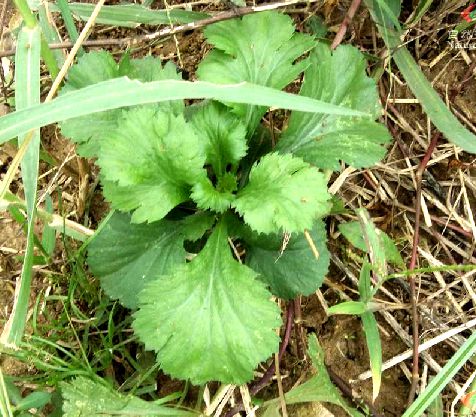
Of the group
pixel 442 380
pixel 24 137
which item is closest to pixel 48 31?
pixel 24 137

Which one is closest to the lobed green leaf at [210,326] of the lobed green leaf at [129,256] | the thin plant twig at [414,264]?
the lobed green leaf at [129,256]

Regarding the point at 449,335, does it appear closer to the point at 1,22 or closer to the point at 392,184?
the point at 392,184

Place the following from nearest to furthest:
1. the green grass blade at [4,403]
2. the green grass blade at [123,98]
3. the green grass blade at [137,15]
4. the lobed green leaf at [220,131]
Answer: the green grass blade at [123,98] → the green grass blade at [4,403] → the lobed green leaf at [220,131] → the green grass blade at [137,15]

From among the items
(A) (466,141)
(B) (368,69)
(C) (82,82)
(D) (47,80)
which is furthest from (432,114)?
(D) (47,80)

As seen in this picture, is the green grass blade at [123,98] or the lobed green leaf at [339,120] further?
the lobed green leaf at [339,120]

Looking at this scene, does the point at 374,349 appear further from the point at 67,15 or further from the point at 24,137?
the point at 67,15

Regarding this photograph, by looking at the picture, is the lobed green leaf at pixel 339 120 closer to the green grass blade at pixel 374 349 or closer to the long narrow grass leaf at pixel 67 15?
the green grass blade at pixel 374 349

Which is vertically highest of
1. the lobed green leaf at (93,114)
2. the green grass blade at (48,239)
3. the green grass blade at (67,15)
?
the green grass blade at (67,15)
